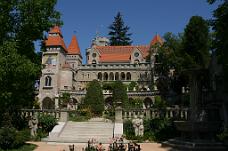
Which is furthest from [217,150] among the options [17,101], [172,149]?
[17,101]

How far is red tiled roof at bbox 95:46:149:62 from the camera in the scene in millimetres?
70875

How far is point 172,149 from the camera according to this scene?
1992 cm

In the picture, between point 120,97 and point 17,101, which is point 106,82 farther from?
point 17,101

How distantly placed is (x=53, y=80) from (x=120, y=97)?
1664 cm

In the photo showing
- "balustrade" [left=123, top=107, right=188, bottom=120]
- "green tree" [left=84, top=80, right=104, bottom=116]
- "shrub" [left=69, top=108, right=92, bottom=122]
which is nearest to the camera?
"balustrade" [left=123, top=107, right=188, bottom=120]

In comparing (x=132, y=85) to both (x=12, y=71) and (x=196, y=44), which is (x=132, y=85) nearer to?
(x=196, y=44)

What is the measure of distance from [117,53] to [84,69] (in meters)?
9.67

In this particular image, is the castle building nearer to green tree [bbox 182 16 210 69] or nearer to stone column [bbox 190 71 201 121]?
green tree [bbox 182 16 210 69]

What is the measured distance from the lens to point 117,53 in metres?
72.6

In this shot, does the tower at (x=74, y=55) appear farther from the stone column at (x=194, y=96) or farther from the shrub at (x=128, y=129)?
the stone column at (x=194, y=96)

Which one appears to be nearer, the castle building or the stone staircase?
the stone staircase

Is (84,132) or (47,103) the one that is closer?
(84,132)

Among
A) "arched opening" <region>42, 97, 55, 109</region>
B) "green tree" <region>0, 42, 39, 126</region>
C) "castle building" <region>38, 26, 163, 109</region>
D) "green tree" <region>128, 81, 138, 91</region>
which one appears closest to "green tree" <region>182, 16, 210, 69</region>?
"castle building" <region>38, 26, 163, 109</region>

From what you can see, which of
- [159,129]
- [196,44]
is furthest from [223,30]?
[196,44]
